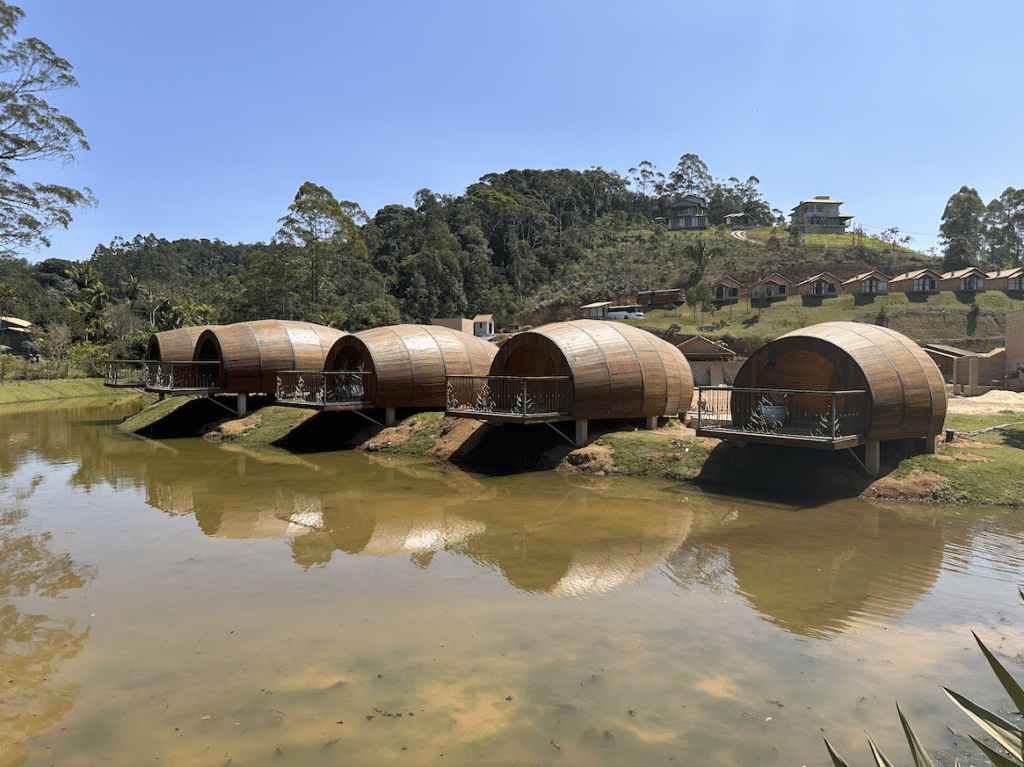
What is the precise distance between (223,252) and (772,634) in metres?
151

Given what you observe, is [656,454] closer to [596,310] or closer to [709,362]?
[709,362]

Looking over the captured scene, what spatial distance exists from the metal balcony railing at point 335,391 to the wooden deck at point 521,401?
10.9 ft

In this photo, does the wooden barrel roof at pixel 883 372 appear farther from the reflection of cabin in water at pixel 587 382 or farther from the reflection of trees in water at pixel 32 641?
the reflection of trees in water at pixel 32 641

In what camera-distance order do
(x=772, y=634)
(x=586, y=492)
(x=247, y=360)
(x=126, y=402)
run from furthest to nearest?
(x=126, y=402), (x=247, y=360), (x=586, y=492), (x=772, y=634)

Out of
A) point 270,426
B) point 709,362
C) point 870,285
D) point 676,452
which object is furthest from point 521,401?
point 870,285

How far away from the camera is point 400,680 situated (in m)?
6.61

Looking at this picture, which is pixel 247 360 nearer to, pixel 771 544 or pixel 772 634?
pixel 771 544

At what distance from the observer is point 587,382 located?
58.9 feet

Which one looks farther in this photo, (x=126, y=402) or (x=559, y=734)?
(x=126, y=402)

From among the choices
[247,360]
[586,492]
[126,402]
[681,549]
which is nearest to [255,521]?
[586,492]

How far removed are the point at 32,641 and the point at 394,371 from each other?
49.2ft

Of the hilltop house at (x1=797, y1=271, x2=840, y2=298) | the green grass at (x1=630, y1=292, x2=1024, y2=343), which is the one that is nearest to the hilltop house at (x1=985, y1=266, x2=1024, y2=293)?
the green grass at (x1=630, y1=292, x2=1024, y2=343)

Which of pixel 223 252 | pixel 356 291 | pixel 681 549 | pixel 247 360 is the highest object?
pixel 223 252

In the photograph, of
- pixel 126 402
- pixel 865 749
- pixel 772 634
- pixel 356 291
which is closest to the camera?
pixel 865 749
